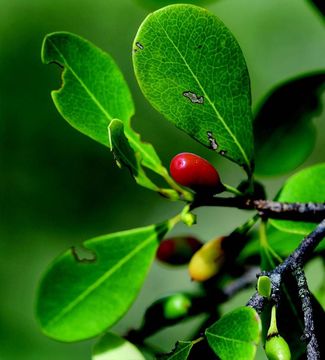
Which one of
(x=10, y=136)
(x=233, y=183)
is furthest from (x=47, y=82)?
(x=233, y=183)

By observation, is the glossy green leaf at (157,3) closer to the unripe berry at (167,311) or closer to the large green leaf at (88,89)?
the large green leaf at (88,89)

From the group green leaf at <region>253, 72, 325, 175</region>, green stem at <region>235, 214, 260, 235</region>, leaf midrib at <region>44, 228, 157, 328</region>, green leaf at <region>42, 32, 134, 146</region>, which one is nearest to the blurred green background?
green leaf at <region>253, 72, 325, 175</region>

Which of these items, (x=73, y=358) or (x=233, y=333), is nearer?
(x=233, y=333)

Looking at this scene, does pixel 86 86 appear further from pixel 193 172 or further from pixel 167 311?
pixel 167 311

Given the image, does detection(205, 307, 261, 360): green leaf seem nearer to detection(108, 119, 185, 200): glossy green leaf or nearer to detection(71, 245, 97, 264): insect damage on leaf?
detection(108, 119, 185, 200): glossy green leaf

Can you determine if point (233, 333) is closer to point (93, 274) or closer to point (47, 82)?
point (93, 274)
